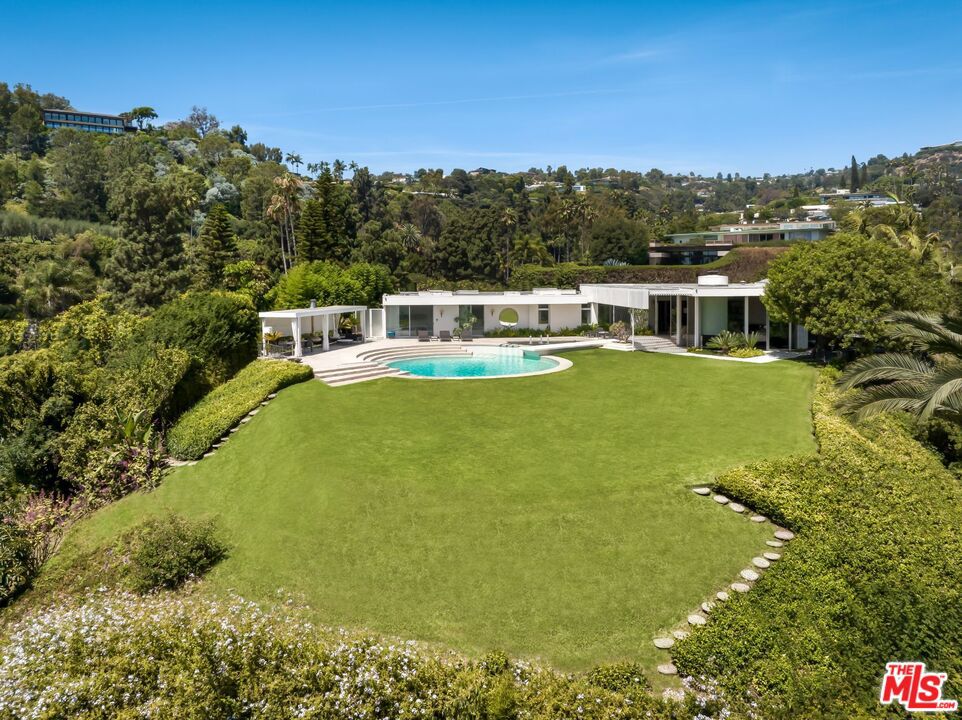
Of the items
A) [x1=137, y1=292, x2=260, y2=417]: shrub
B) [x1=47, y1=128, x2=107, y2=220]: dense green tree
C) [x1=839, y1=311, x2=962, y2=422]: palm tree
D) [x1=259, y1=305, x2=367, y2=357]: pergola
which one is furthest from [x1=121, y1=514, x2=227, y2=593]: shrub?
[x1=47, y1=128, x2=107, y2=220]: dense green tree

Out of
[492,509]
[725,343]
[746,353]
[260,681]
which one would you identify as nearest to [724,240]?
[725,343]

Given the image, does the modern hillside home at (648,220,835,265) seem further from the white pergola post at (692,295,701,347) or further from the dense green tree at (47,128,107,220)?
the dense green tree at (47,128,107,220)

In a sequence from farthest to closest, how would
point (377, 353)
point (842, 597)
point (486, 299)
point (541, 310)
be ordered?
point (541, 310)
point (486, 299)
point (377, 353)
point (842, 597)

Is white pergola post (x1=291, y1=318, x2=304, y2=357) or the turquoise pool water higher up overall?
white pergola post (x1=291, y1=318, x2=304, y2=357)

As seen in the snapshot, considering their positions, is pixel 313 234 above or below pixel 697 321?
above

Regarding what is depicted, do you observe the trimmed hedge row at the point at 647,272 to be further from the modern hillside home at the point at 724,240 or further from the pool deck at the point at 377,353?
the pool deck at the point at 377,353

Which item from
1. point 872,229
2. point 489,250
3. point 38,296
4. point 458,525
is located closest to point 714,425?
point 458,525

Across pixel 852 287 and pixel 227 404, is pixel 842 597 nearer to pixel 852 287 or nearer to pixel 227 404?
pixel 852 287

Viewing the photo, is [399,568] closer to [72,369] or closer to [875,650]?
[875,650]

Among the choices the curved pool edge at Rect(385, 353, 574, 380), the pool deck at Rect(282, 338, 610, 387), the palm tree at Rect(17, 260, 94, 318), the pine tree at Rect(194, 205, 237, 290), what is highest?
the pine tree at Rect(194, 205, 237, 290)
